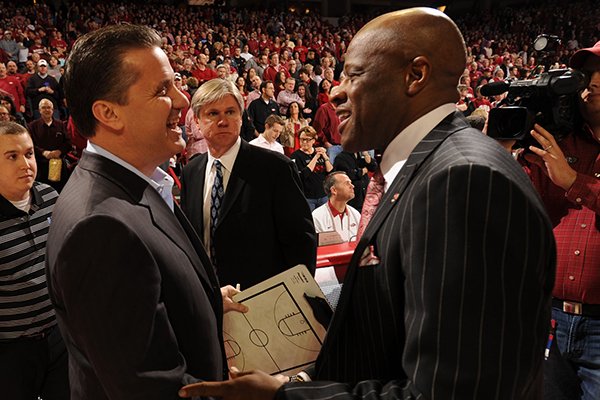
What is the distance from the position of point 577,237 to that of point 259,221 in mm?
1337

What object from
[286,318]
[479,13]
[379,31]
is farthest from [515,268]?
[479,13]

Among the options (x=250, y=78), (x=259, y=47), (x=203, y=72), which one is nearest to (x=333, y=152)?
(x=250, y=78)

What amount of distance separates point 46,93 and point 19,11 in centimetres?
701

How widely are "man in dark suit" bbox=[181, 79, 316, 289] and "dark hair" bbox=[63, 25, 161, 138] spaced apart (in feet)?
4.06

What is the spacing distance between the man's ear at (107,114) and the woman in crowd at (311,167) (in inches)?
209

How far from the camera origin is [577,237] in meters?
1.88

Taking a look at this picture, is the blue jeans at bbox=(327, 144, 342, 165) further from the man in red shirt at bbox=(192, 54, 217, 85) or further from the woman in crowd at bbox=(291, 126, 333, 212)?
the man in red shirt at bbox=(192, 54, 217, 85)

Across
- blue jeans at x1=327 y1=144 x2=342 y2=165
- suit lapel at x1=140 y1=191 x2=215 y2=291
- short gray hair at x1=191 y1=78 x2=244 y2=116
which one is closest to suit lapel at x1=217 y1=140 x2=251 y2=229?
short gray hair at x1=191 y1=78 x2=244 y2=116

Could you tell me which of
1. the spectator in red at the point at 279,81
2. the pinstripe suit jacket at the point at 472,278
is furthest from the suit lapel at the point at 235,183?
the spectator in red at the point at 279,81

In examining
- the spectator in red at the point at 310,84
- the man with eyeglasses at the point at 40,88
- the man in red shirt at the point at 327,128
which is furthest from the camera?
the spectator in red at the point at 310,84

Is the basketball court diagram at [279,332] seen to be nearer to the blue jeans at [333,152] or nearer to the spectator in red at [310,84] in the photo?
the blue jeans at [333,152]

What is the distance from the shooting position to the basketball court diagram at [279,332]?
4.79 feet

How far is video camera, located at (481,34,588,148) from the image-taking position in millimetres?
1798

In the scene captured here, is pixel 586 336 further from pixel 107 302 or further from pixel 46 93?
pixel 46 93
